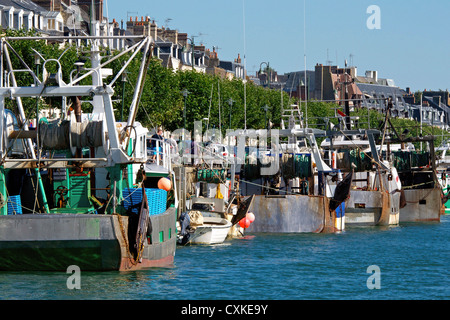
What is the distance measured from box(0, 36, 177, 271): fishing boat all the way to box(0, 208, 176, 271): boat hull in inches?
1.1

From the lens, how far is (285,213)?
5150 centimetres

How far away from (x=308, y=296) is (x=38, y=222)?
8255mm

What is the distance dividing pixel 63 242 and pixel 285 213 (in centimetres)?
2440

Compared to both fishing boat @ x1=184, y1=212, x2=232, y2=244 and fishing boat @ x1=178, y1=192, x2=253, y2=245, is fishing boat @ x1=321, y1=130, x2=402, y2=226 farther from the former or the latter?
fishing boat @ x1=184, y1=212, x2=232, y2=244

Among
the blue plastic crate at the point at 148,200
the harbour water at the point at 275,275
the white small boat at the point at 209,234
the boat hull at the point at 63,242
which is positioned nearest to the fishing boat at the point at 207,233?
the white small boat at the point at 209,234

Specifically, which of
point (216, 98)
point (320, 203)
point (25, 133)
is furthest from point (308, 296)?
point (216, 98)

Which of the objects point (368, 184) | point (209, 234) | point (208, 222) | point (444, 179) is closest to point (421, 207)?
point (368, 184)

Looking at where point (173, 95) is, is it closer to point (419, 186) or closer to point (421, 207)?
point (419, 186)

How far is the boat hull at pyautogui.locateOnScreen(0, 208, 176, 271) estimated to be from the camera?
2831 centimetres

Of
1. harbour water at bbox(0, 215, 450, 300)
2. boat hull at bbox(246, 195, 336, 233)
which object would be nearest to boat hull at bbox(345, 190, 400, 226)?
boat hull at bbox(246, 195, 336, 233)

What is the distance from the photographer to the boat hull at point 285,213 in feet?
169
